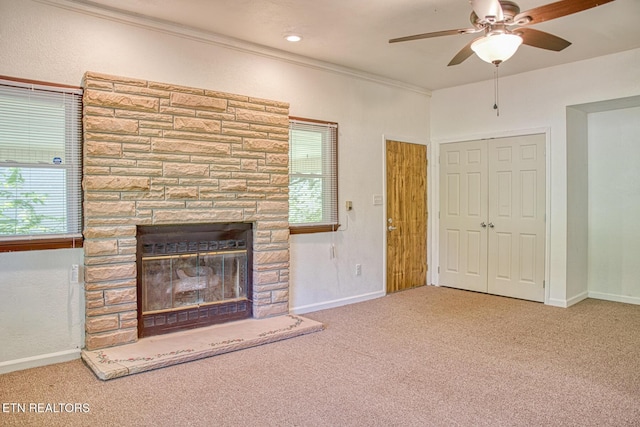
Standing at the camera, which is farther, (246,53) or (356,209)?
(356,209)

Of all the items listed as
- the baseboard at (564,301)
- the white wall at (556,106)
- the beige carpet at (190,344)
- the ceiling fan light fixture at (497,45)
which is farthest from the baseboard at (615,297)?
the ceiling fan light fixture at (497,45)

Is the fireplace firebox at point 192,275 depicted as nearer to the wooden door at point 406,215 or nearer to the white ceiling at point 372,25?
the white ceiling at point 372,25

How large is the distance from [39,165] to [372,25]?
109 inches

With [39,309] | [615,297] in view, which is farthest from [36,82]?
[615,297]

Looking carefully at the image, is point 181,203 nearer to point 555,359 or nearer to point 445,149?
point 555,359

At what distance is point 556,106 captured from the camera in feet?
16.1

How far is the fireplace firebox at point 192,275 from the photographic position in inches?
143

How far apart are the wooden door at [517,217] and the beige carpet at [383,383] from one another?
41.8 inches

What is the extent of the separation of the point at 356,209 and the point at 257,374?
2530mm

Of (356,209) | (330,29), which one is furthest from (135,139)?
(356,209)

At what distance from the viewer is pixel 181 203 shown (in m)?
3.67

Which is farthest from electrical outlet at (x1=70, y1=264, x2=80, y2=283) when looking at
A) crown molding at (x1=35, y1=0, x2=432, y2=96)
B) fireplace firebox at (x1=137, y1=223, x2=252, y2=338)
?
crown molding at (x1=35, y1=0, x2=432, y2=96)

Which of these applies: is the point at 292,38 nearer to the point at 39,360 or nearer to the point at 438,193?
the point at 438,193

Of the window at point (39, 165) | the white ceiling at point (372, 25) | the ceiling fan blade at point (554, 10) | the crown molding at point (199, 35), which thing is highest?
the white ceiling at point (372, 25)
